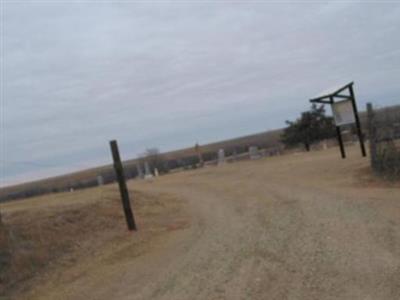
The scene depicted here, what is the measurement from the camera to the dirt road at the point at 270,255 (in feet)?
23.7

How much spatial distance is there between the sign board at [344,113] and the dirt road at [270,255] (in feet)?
21.0

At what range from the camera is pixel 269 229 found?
10.9 metres

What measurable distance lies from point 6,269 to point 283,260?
586 cm

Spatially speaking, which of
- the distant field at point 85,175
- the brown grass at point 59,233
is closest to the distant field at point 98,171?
the distant field at point 85,175

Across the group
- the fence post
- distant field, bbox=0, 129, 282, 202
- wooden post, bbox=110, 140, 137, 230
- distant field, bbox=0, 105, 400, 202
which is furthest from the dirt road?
distant field, bbox=0, 129, 282, 202

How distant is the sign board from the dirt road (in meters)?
6.40

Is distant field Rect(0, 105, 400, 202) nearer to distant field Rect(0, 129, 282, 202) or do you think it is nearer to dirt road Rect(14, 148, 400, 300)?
distant field Rect(0, 129, 282, 202)

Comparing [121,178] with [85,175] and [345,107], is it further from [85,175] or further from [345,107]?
[85,175]

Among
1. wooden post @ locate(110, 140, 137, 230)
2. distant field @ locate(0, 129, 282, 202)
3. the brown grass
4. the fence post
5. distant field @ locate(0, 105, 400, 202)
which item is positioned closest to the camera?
the brown grass

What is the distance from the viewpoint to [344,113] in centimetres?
2198

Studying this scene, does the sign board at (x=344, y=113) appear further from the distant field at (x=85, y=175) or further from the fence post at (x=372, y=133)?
the distant field at (x=85, y=175)

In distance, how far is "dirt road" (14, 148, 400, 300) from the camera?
723cm

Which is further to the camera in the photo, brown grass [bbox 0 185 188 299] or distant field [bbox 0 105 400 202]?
distant field [bbox 0 105 400 202]

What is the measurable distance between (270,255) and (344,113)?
14.2 metres
